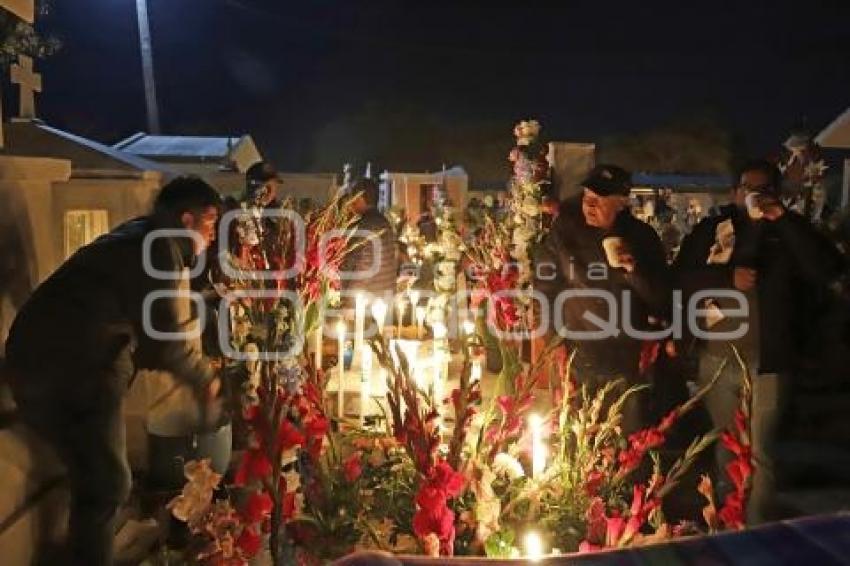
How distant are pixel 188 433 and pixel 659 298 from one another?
7.38 feet

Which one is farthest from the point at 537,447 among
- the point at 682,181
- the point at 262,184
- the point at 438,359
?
the point at 682,181

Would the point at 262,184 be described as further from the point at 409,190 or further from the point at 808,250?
the point at 409,190

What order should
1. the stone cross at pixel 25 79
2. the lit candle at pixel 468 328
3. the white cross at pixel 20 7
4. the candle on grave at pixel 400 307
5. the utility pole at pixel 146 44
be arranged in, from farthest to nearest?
the utility pole at pixel 146 44 < the candle on grave at pixel 400 307 < the stone cross at pixel 25 79 < the lit candle at pixel 468 328 < the white cross at pixel 20 7

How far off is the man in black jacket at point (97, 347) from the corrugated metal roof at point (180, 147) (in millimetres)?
14016

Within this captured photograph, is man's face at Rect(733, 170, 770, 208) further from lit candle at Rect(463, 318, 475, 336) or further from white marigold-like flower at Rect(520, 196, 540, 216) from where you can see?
white marigold-like flower at Rect(520, 196, 540, 216)

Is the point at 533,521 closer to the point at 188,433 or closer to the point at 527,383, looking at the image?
the point at 527,383

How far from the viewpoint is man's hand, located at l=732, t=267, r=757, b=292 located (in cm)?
407

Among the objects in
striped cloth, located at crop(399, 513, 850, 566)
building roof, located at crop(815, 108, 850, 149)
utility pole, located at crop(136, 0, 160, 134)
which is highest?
utility pole, located at crop(136, 0, 160, 134)

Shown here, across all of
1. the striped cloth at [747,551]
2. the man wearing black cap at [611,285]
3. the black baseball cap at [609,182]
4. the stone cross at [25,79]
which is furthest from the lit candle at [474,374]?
the stone cross at [25,79]

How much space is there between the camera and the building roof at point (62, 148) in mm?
5887

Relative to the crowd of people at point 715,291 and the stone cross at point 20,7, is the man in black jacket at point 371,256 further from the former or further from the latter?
the stone cross at point 20,7

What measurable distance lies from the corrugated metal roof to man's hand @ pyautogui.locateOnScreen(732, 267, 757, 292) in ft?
46.7

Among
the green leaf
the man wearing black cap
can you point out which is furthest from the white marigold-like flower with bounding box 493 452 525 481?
the man wearing black cap

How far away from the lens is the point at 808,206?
6062 mm
